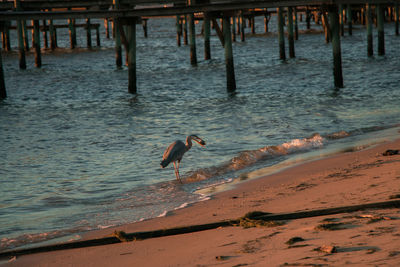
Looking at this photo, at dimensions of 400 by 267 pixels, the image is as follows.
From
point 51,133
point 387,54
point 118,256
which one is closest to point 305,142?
point 51,133

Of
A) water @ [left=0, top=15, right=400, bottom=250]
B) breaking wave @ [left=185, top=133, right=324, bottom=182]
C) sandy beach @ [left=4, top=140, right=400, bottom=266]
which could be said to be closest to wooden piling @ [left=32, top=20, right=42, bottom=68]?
water @ [left=0, top=15, right=400, bottom=250]

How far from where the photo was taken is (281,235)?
4.78m

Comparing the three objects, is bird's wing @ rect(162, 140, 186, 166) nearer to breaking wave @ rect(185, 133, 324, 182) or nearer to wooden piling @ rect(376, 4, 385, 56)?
breaking wave @ rect(185, 133, 324, 182)

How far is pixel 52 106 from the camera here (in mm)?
17484

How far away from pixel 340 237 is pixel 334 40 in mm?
13038

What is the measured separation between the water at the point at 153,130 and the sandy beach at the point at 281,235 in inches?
30.6

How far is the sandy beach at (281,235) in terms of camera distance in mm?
4199

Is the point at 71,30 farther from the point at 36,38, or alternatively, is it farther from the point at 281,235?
the point at 281,235

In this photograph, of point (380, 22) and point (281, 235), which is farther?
point (380, 22)

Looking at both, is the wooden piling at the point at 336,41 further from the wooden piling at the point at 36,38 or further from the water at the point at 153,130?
the wooden piling at the point at 36,38

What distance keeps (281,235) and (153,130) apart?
27.9 feet

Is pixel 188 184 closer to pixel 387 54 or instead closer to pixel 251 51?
pixel 387 54

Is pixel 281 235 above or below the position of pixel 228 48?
below

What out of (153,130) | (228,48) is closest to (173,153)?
(153,130)
